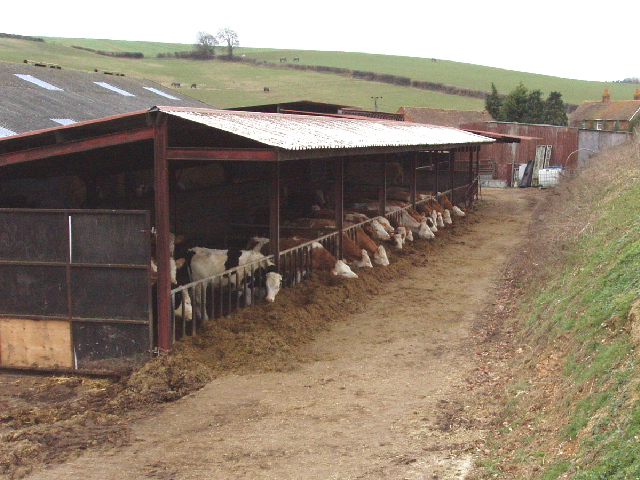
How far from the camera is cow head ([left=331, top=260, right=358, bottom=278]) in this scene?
12.8 m

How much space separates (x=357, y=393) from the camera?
7.66 m

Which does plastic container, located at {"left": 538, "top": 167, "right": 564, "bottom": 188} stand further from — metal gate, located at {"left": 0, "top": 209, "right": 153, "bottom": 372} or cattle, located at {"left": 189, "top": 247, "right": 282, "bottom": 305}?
metal gate, located at {"left": 0, "top": 209, "right": 153, "bottom": 372}

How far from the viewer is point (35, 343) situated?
28.8ft

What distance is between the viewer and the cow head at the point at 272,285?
10.8 metres

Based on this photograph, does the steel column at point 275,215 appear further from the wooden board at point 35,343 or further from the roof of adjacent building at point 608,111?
the roof of adjacent building at point 608,111

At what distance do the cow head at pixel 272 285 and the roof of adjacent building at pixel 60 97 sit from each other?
6.41 metres

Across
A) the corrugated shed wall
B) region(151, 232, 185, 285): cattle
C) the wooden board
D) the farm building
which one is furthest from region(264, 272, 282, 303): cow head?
the farm building

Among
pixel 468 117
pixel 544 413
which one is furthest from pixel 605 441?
pixel 468 117

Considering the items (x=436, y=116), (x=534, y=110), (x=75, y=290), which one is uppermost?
(x=534, y=110)

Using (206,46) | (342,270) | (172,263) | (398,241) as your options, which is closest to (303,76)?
(206,46)

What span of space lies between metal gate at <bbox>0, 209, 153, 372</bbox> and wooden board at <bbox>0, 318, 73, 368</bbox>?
1 centimetres

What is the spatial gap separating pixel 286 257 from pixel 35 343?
4474 millimetres

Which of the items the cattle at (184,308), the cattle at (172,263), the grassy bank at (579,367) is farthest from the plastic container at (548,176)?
the cattle at (184,308)

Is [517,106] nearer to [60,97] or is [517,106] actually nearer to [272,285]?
[60,97]
